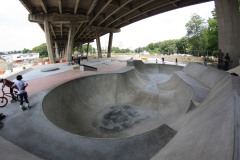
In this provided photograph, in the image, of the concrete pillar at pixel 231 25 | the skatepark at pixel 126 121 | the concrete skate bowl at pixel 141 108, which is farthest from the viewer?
the concrete pillar at pixel 231 25

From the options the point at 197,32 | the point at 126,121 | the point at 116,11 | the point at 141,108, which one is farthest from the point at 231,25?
the point at 197,32

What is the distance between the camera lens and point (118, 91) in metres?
13.9

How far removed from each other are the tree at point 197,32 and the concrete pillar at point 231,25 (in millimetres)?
33342

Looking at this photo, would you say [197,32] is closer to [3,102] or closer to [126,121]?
[126,121]

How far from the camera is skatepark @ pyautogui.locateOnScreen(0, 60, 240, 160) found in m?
3.49

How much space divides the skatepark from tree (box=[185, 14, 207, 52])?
1380 inches

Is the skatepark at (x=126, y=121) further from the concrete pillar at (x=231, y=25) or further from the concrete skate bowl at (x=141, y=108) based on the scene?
the concrete pillar at (x=231, y=25)

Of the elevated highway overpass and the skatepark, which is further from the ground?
the elevated highway overpass

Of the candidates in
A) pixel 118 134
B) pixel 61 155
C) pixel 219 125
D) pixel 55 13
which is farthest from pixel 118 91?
pixel 55 13

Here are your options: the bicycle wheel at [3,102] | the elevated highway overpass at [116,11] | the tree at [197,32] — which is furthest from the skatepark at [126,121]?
the tree at [197,32]

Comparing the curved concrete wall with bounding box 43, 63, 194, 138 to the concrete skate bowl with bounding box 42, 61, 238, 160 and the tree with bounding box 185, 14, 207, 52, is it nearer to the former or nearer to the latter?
Result: the concrete skate bowl with bounding box 42, 61, 238, 160

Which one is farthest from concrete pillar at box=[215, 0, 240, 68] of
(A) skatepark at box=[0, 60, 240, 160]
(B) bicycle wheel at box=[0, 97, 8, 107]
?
(B) bicycle wheel at box=[0, 97, 8, 107]

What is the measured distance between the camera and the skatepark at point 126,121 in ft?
11.4

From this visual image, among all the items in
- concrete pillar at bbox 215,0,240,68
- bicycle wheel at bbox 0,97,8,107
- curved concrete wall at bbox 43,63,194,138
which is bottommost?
curved concrete wall at bbox 43,63,194,138
